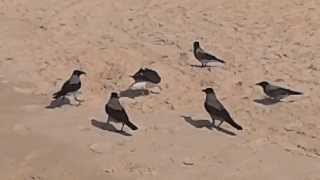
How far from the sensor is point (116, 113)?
1099cm

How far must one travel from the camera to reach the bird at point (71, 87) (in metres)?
11.8

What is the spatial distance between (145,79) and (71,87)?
110cm

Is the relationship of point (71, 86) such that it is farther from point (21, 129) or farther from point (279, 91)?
point (279, 91)

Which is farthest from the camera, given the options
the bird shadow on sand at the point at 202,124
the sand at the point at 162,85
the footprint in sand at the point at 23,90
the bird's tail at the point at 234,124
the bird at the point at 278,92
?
the footprint in sand at the point at 23,90

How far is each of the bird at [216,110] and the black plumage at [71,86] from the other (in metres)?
1.86

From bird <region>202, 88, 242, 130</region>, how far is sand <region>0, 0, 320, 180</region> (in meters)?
0.17

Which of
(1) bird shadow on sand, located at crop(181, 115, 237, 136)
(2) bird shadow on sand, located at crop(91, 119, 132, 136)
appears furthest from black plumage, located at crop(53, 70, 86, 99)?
(1) bird shadow on sand, located at crop(181, 115, 237, 136)

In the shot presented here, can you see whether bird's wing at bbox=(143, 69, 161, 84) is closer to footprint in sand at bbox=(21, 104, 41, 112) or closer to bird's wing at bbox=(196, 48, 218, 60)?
bird's wing at bbox=(196, 48, 218, 60)

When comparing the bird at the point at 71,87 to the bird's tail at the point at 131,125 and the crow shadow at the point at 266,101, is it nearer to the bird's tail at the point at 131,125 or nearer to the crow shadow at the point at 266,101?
the bird's tail at the point at 131,125

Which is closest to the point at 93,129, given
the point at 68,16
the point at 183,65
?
the point at 183,65

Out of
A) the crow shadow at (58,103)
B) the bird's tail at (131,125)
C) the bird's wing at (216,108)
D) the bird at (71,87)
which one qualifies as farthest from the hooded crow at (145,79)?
the bird's tail at (131,125)

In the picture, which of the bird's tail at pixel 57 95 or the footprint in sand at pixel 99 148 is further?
the bird's tail at pixel 57 95

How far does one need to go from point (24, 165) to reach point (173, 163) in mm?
1778

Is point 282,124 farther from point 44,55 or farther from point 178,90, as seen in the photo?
point 44,55
